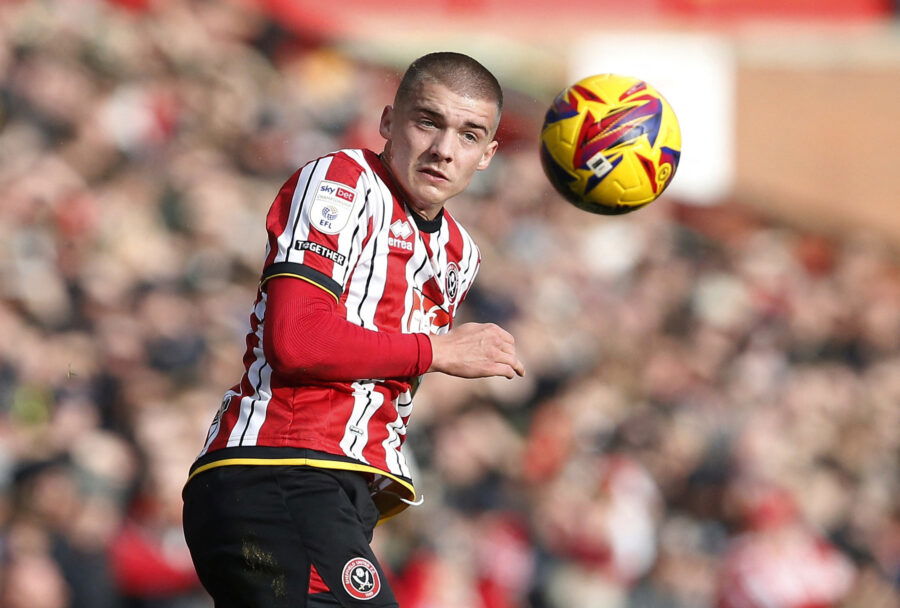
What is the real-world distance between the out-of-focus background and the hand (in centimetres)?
98

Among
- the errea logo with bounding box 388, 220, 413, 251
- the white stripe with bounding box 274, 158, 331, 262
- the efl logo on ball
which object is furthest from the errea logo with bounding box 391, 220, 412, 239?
the efl logo on ball

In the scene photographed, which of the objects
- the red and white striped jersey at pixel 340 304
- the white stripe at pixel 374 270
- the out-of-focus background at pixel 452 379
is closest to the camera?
the red and white striped jersey at pixel 340 304

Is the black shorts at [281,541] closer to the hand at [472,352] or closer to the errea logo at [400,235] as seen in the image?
the hand at [472,352]

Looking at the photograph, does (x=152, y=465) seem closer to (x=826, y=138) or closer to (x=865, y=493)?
(x=865, y=493)

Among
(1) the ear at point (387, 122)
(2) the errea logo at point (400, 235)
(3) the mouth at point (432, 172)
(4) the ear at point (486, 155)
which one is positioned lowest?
(2) the errea logo at point (400, 235)

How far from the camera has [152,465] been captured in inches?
320

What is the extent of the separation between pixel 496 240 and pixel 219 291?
4.08 meters

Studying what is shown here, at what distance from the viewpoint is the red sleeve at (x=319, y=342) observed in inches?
144

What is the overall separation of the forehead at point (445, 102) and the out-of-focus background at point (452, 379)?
0.62 metres

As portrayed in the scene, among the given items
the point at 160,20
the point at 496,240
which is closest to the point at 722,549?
the point at 496,240

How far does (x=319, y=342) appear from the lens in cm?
368

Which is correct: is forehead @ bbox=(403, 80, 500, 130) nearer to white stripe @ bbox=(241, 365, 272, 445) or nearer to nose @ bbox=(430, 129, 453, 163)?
nose @ bbox=(430, 129, 453, 163)

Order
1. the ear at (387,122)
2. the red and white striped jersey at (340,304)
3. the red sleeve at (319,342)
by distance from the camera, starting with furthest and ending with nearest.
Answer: the ear at (387,122) < the red and white striped jersey at (340,304) < the red sleeve at (319,342)

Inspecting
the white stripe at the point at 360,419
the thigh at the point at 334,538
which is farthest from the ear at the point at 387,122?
the thigh at the point at 334,538
